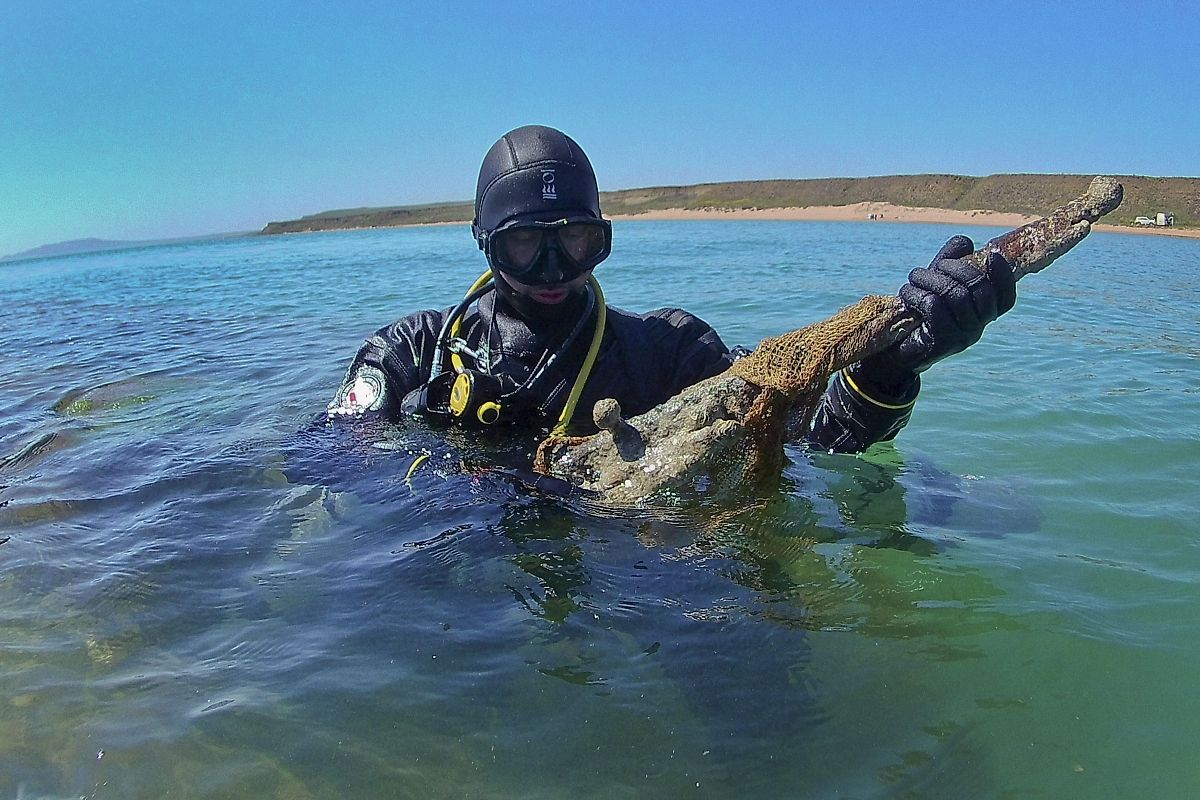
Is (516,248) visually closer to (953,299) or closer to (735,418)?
(735,418)

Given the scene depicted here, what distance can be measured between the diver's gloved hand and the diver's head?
134 cm

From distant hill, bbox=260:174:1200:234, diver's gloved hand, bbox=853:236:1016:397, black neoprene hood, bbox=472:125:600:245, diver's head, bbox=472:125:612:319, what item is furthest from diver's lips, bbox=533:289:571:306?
distant hill, bbox=260:174:1200:234

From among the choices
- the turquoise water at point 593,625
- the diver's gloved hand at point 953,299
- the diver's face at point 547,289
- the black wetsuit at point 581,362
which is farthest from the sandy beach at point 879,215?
the diver's face at point 547,289

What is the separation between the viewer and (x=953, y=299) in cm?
241

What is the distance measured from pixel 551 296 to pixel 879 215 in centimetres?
4529

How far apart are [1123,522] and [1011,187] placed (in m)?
43.1

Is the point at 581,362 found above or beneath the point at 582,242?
beneath

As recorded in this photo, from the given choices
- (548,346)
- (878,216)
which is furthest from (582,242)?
(878,216)

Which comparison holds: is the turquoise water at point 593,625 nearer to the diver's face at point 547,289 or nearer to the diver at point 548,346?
the diver at point 548,346

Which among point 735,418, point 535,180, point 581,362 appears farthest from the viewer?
point 581,362

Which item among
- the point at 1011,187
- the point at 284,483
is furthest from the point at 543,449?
the point at 1011,187

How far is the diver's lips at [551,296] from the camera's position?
340 centimetres

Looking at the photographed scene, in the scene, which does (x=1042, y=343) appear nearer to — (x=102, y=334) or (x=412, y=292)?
(x=412, y=292)

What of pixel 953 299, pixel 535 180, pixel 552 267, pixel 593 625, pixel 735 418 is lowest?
pixel 593 625
